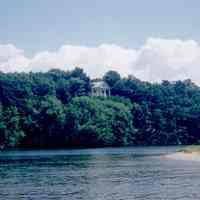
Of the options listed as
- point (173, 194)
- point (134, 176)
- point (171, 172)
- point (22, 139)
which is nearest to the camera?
point (173, 194)

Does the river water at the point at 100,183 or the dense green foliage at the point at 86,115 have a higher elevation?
the dense green foliage at the point at 86,115

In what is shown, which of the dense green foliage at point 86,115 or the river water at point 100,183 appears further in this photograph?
the dense green foliage at point 86,115

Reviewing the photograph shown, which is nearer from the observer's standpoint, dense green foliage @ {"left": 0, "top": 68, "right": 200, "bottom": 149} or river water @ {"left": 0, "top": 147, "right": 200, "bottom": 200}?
river water @ {"left": 0, "top": 147, "right": 200, "bottom": 200}

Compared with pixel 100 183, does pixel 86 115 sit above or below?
above

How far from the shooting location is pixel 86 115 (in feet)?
513

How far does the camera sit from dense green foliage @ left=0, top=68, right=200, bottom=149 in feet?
492

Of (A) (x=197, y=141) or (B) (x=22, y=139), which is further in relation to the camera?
(A) (x=197, y=141)

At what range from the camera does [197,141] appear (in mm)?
177875

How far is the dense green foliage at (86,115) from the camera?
150m

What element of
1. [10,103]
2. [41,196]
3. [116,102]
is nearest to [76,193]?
[41,196]

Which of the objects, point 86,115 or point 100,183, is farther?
point 86,115

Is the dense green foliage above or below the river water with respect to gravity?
above

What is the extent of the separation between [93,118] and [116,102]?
18.9m

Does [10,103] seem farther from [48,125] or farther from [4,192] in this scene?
[4,192]
